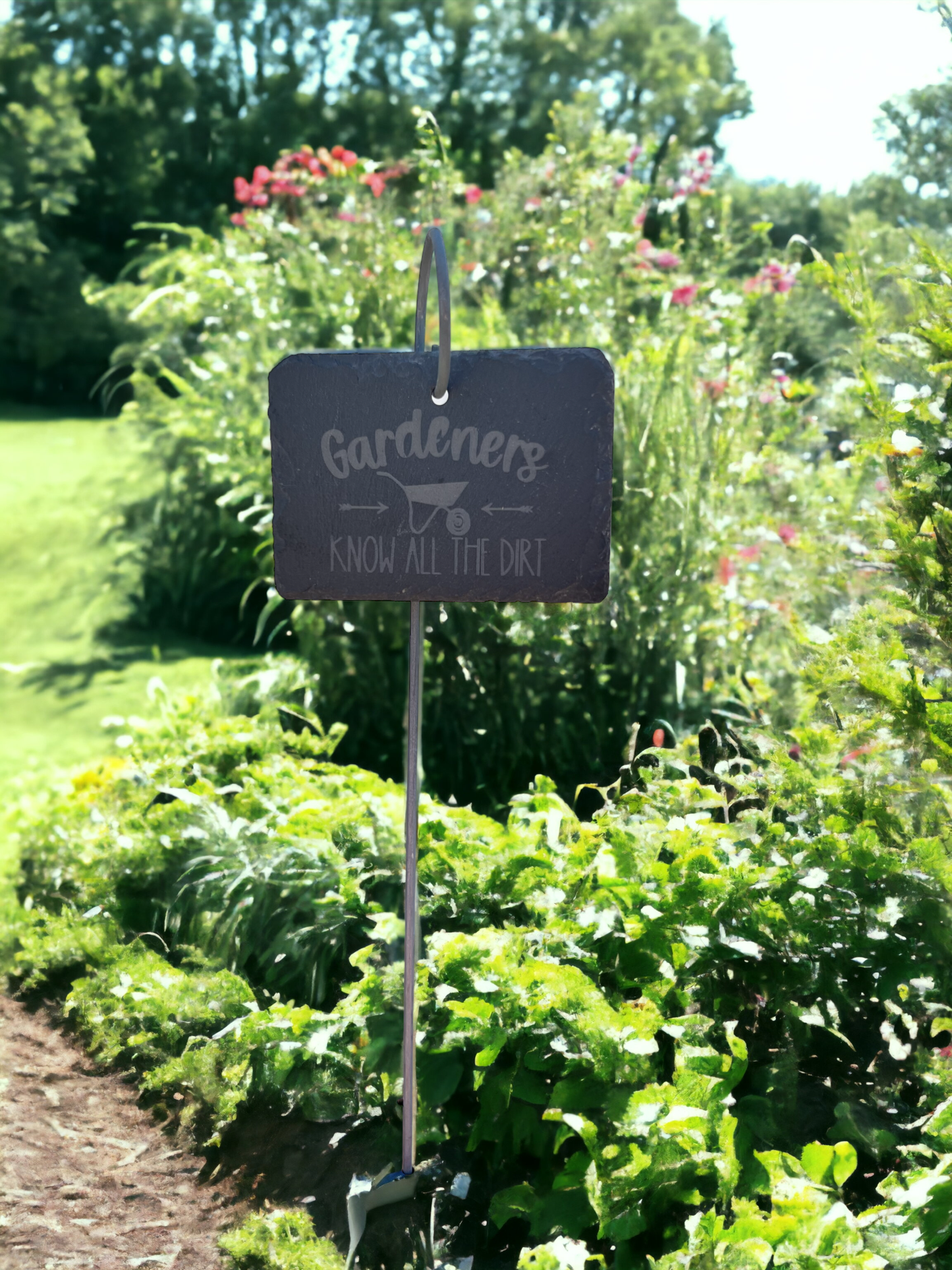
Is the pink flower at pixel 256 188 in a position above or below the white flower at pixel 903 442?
above

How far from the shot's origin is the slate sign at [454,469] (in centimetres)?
184

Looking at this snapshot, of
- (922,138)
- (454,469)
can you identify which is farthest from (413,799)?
(922,138)

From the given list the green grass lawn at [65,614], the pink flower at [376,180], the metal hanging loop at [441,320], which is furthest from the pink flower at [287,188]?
the metal hanging loop at [441,320]

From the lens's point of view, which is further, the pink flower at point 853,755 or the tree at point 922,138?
the tree at point 922,138

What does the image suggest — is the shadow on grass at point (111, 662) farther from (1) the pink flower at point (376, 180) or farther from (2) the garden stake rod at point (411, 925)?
(2) the garden stake rod at point (411, 925)

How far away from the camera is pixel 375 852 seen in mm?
2635

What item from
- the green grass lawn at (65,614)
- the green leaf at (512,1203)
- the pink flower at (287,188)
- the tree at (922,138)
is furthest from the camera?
the pink flower at (287,188)

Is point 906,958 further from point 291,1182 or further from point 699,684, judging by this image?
point 699,684

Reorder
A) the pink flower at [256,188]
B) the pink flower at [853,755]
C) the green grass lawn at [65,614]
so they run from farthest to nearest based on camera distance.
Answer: the pink flower at [256,188] < the green grass lawn at [65,614] < the pink flower at [853,755]

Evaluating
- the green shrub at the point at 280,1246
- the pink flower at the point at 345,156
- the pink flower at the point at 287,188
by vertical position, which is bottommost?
the green shrub at the point at 280,1246

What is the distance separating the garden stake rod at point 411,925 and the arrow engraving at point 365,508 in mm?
171

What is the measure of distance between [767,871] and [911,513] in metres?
0.72

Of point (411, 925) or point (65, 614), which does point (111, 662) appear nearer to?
point (65, 614)

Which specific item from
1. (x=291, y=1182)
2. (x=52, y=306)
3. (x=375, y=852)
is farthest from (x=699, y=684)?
→ (x=52, y=306)
